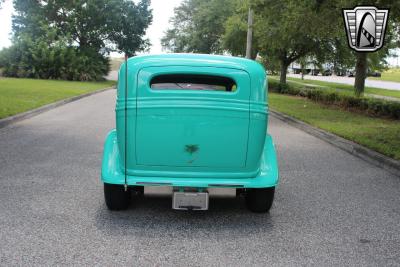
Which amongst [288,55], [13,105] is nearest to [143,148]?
[13,105]

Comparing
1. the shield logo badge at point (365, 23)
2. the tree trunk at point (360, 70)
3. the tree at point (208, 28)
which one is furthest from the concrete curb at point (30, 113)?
the tree at point (208, 28)

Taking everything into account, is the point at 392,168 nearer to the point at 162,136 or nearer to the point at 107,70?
the point at 162,136

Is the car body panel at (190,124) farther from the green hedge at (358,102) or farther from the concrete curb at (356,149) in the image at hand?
the green hedge at (358,102)

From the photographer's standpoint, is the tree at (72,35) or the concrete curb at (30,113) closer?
the concrete curb at (30,113)

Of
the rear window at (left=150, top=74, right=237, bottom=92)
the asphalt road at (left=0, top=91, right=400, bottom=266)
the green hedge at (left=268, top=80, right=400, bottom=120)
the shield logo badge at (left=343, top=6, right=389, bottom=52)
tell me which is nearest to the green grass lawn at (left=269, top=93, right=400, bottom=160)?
the green hedge at (left=268, top=80, right=400, bottom=120)

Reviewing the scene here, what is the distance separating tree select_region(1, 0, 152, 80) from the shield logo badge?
26732 mm

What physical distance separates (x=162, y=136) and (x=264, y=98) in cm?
105

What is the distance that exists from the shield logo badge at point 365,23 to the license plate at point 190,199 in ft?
32.5

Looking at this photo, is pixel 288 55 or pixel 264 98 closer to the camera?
pixel 264 98

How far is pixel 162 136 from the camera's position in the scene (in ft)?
15.0

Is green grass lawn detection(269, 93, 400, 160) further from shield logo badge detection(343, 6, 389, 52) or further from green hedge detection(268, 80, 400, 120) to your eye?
shield logo badge detection(343, 6, 389, 52)

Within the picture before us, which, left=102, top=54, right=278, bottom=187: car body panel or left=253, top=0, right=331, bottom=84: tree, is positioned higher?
left=253, top=0, right=331, bottom=84: tree

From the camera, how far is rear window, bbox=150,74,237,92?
5336 mm

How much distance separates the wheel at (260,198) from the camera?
4.98 metres
